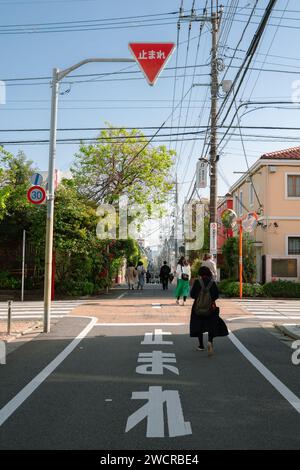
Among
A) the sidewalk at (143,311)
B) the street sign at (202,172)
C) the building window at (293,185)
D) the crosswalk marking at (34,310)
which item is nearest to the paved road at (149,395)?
the sidewalk at (143,311)

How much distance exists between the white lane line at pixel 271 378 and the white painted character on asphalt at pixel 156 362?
54.5 inches

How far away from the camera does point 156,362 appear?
8.88 m

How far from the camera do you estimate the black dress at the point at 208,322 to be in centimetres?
970

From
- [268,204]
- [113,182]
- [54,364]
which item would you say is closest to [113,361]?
[54,364]

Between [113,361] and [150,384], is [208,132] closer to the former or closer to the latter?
[113,361]

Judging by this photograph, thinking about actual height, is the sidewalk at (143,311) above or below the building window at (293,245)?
below

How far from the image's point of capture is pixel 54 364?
348 inches

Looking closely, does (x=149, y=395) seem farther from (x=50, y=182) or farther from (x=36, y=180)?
(x=36, y=180)

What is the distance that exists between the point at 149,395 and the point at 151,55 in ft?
21.5

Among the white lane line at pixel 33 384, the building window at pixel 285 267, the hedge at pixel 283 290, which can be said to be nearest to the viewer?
the white lane line at pixel 33 384

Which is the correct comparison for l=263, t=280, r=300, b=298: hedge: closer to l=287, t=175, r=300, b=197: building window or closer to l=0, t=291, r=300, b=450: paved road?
l=287, t=175, r=300, b=197: building window

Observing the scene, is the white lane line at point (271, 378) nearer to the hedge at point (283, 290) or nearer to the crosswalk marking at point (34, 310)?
the crosswalk marking at point (34, 310)

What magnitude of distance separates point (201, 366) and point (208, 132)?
47.5 feet

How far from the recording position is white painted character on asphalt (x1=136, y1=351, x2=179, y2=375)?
8.20 meters
